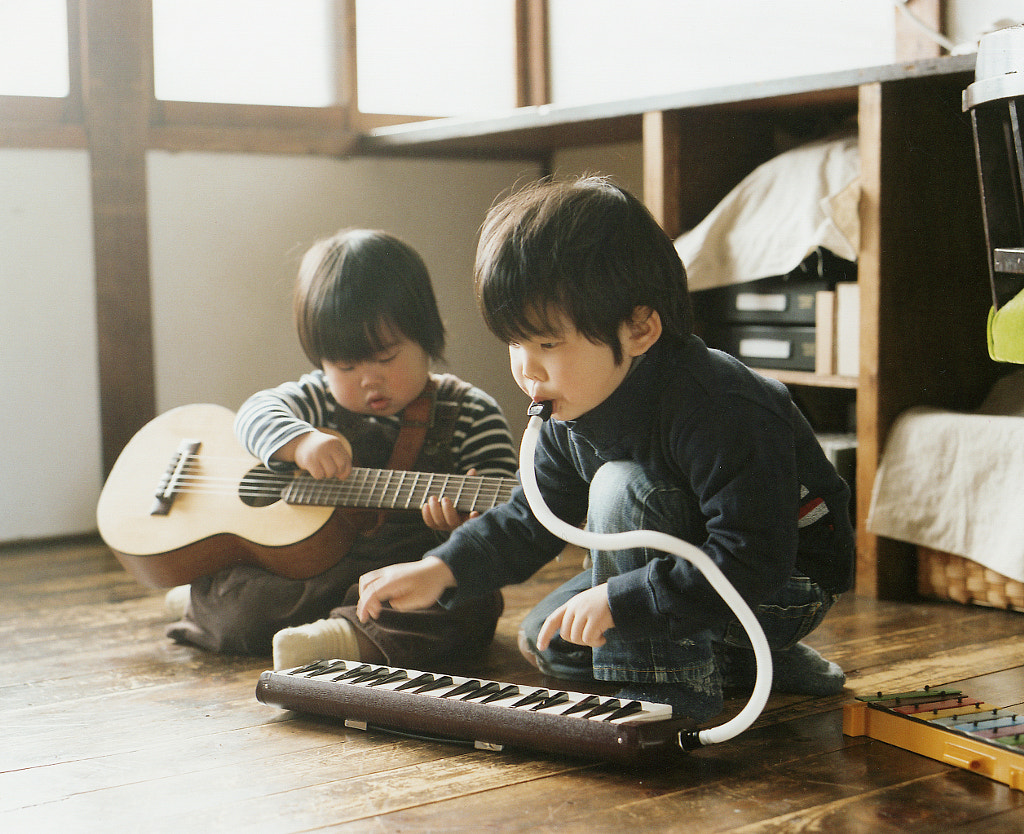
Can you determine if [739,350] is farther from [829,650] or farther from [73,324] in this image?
[73,324]

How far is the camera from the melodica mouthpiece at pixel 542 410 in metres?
0.99

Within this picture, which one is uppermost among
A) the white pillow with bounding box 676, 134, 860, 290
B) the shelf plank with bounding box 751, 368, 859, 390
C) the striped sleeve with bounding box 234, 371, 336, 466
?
the white pillow with bounding box 676, 134, 860, 290

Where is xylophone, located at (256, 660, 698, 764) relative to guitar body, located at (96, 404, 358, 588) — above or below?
below

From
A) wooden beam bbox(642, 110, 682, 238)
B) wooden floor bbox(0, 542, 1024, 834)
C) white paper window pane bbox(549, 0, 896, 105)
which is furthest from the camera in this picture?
white paper window pane bbox(549, 0, 896, 105)

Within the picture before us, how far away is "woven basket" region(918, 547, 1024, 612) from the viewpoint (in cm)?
146

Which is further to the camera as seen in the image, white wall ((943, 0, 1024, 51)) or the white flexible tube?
white wall ((943, 0, 1024, 51))

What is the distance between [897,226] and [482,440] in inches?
25.2

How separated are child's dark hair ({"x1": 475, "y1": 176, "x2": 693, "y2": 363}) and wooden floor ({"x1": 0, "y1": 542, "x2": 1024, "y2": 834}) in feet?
1.22

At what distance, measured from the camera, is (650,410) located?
40.0 inches

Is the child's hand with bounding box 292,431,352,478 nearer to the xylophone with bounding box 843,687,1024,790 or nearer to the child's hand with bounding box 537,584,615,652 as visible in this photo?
the child's hand with bounding box 537,584,615,652

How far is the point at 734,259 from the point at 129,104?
3.79 ft

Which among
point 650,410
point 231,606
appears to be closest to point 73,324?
point 231,606

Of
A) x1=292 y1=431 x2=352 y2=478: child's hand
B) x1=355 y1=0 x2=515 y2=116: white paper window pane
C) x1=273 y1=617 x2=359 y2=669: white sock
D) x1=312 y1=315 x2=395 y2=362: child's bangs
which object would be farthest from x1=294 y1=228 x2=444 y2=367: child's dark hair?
x1=355 y1=0 x2=515 y2=116: white paper window pane

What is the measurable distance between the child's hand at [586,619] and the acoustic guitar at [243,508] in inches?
13.0
